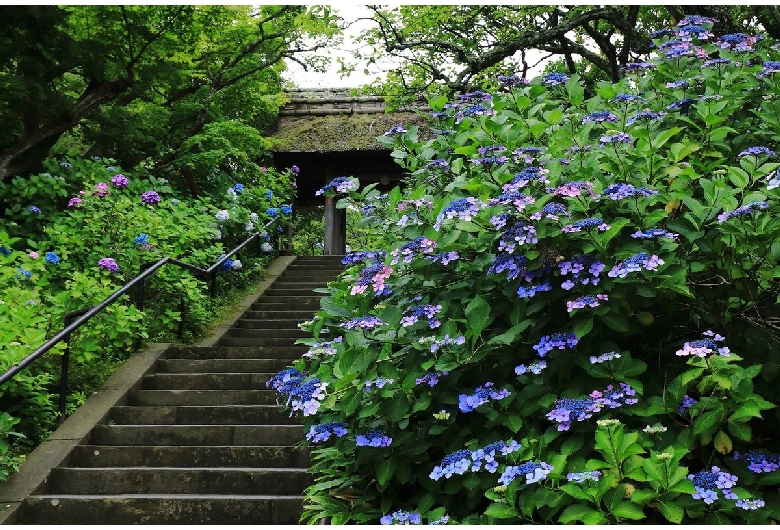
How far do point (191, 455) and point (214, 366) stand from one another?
158 centimetres

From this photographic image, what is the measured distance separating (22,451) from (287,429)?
71.7 inches

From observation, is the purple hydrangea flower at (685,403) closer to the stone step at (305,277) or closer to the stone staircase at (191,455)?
the stone staircase at (191,455)

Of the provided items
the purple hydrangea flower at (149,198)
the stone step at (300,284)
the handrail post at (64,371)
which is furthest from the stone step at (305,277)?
the handrail post at (64,371)

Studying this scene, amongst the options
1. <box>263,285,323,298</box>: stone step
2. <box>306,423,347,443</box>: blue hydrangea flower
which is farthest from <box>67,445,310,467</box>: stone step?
<box>263,285,323,298</box>: stone step

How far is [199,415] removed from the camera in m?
5.41

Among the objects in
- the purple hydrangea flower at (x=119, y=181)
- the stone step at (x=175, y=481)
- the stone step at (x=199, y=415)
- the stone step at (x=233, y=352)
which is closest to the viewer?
the stone step at (x=175, y=481)

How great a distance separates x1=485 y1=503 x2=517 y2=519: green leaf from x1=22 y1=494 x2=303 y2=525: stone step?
2.18m

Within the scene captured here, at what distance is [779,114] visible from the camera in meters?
2.92

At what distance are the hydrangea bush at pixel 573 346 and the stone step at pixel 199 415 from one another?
7.83 feet

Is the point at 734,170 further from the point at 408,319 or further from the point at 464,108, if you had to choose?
the point at 464,108

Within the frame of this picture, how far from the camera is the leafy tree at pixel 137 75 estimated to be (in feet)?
24.9

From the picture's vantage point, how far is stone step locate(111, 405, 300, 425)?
5301 millimetres

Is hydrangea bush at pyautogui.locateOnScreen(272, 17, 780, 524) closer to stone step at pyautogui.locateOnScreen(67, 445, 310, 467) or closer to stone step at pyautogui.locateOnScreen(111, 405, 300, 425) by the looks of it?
stone step at pyautogui.locateOnScreen(67, 445, 310, 467)

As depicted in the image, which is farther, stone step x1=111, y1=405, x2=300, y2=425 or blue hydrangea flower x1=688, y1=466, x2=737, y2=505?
stone step x1=111, y1=405, x2=300, y2=425
